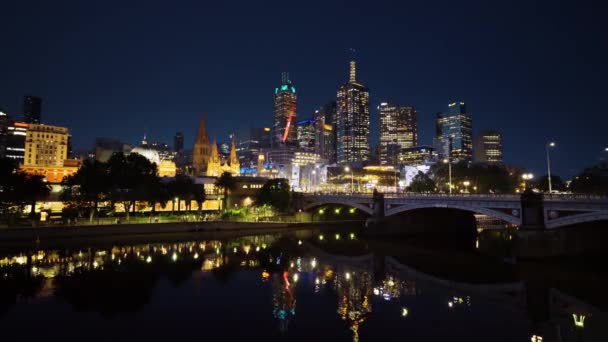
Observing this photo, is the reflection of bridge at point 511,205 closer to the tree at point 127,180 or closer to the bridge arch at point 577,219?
the bridge arch at point 577,219

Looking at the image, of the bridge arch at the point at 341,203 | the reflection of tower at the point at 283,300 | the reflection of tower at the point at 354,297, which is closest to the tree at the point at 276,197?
the bridge arch at the point at 341,203

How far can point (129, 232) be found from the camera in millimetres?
74750

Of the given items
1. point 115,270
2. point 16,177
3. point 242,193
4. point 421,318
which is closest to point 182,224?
point 16,177

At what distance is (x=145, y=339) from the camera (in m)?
25.5

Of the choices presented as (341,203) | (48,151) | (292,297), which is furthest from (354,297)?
(48,151)

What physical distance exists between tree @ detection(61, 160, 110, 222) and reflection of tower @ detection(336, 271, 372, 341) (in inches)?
2306

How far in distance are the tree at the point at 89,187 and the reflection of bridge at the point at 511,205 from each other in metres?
56.7

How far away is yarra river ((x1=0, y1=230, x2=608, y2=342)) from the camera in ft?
88.2

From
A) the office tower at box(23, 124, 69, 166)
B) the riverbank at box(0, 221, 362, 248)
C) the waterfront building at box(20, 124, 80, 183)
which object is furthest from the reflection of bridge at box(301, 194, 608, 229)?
the office tower at box(23, 124, 69, 166)

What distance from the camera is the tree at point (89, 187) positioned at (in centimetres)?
7969

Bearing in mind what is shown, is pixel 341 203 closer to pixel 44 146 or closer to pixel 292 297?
Answer: pixel 292 297

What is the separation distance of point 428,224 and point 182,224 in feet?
175

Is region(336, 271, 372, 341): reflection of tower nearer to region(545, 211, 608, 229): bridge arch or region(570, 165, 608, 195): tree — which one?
region(545, 211, 608, 229): bridge arch

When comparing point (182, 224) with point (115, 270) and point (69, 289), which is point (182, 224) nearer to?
point (115, 270)
